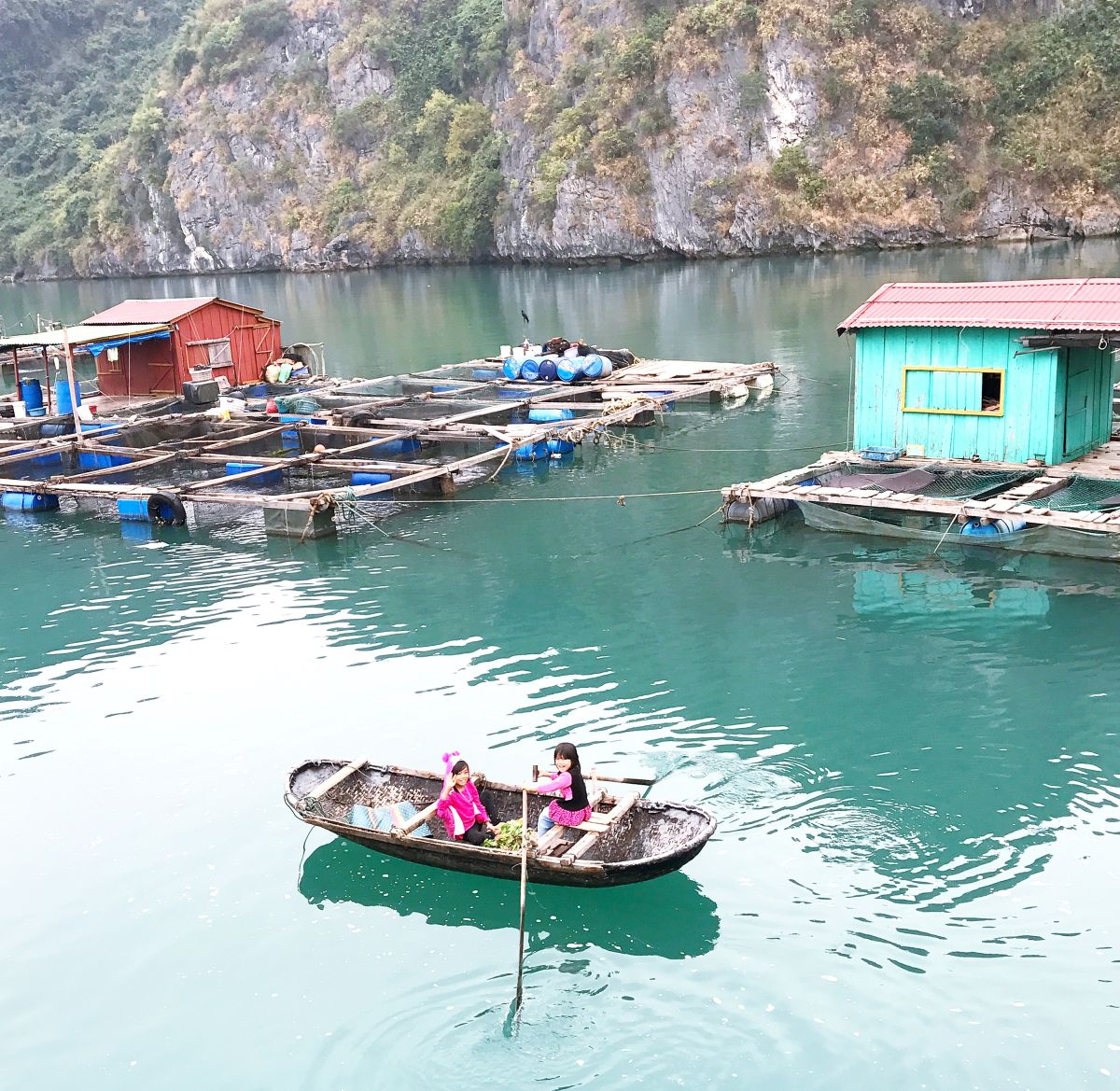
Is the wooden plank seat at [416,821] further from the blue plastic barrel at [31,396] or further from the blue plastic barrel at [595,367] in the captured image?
the blue plastic barrel at [31,396]

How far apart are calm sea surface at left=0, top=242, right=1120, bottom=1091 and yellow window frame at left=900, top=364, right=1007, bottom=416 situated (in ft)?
10.4

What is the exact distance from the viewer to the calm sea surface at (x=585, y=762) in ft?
35.5

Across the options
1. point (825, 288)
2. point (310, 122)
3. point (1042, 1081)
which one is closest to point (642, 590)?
point (1042, 1081)

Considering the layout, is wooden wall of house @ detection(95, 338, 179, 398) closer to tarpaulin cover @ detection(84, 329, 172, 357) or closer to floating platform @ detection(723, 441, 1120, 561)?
tarpaulin cover @ detection(84, 329, 172, 357)

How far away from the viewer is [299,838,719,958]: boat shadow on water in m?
12.1

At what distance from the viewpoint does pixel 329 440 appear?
114 ft

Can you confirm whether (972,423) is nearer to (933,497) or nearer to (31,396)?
(933,497)

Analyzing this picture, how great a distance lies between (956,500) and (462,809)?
1311 centimetres

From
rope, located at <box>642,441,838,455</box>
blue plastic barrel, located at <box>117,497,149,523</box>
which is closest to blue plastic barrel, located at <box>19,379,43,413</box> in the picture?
blue plastic barrel, located at <box>117,497,149,523</box>

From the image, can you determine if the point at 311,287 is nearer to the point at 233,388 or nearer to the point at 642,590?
the point at 233,388

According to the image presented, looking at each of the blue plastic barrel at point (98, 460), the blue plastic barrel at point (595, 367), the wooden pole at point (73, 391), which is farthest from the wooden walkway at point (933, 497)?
the wooden pole at point (73, 391)

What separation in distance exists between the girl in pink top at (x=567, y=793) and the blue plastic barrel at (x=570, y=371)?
Result: 29.1 m

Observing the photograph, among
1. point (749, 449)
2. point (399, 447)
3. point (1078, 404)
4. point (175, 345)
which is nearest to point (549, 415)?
point (399, 447)

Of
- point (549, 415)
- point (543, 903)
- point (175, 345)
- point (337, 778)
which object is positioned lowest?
point (543, 903)
